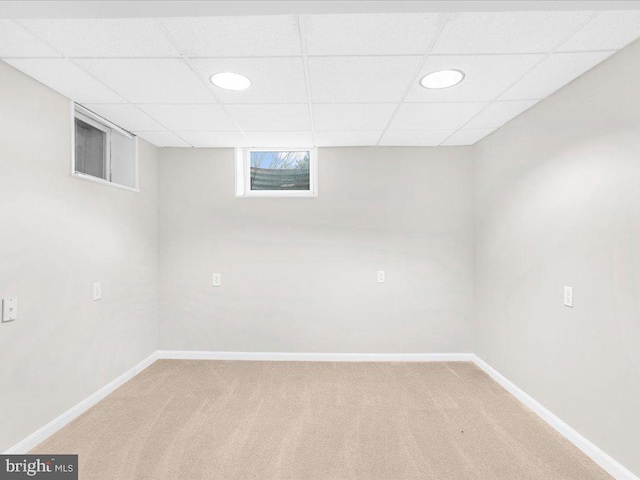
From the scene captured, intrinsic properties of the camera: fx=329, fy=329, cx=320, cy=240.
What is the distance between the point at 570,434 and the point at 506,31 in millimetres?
2459

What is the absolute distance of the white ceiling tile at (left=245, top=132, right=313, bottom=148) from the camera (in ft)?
10.3

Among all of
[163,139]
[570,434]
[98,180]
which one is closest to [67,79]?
[98,180]

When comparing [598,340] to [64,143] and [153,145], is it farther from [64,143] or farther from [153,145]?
[153,145]

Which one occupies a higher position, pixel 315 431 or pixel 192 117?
pixel 192 117

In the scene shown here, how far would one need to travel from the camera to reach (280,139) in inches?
131

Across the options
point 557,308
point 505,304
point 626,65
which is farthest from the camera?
point 505,304

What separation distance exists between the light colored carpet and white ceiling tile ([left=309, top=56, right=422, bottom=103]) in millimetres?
2321

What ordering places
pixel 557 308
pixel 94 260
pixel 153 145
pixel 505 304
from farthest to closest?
pixel 153 145, pixel 505 304, pixel 94 260, pixel 557 308

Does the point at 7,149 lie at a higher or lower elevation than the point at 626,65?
lower

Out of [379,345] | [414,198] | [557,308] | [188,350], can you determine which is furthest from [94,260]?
[557,308]

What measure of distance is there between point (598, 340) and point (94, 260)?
352cm

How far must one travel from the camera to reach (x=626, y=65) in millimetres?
1748

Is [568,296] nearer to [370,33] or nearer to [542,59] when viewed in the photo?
[542,59]

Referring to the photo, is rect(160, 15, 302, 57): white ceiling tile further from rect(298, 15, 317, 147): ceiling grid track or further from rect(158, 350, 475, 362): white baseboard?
rect(158, 350, 475, 362): white baseboard
